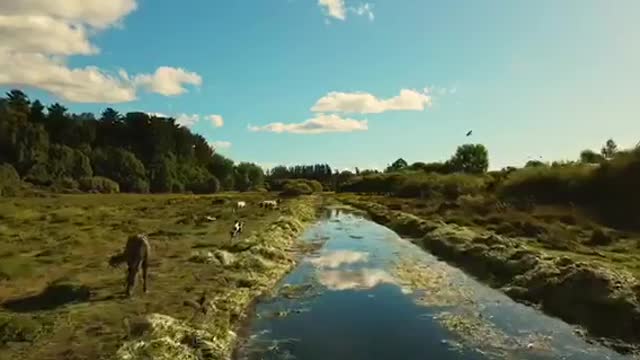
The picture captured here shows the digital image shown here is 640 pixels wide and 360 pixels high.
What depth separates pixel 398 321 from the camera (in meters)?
22.5

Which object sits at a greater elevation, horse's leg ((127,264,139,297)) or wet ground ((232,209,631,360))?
horse's leg ((127,264,139,297))

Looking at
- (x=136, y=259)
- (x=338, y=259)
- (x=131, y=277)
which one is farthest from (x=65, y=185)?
(x=131, y=277)

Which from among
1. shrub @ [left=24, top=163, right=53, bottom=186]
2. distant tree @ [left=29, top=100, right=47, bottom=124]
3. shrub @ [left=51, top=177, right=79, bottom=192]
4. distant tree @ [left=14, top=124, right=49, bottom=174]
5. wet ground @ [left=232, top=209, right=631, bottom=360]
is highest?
distant tree @ [left=29, top=100, right=47, bottom=124]

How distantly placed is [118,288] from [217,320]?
588cm

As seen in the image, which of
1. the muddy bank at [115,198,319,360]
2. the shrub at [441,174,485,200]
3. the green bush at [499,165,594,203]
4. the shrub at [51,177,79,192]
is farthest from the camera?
the shrub at [51,177,79,192]

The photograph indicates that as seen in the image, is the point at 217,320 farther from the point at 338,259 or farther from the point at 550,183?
the point at 550,183

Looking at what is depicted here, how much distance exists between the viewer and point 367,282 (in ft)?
101

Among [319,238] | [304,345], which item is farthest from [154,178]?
[304,345]

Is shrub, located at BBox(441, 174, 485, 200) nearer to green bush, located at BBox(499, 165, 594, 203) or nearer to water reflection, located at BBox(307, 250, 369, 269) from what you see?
green bush, located at BBox(499, 165, 594, 203)

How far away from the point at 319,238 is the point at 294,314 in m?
27.5

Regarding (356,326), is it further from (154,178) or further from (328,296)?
(154,178)

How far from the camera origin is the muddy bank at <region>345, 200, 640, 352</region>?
67.2 ft

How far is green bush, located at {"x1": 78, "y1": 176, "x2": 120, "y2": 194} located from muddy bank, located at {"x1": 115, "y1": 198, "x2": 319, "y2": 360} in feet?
380

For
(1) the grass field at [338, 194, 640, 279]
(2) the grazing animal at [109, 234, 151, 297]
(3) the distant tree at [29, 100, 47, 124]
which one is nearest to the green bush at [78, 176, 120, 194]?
(3) the distant tree at [29, 100, 47, 124]
